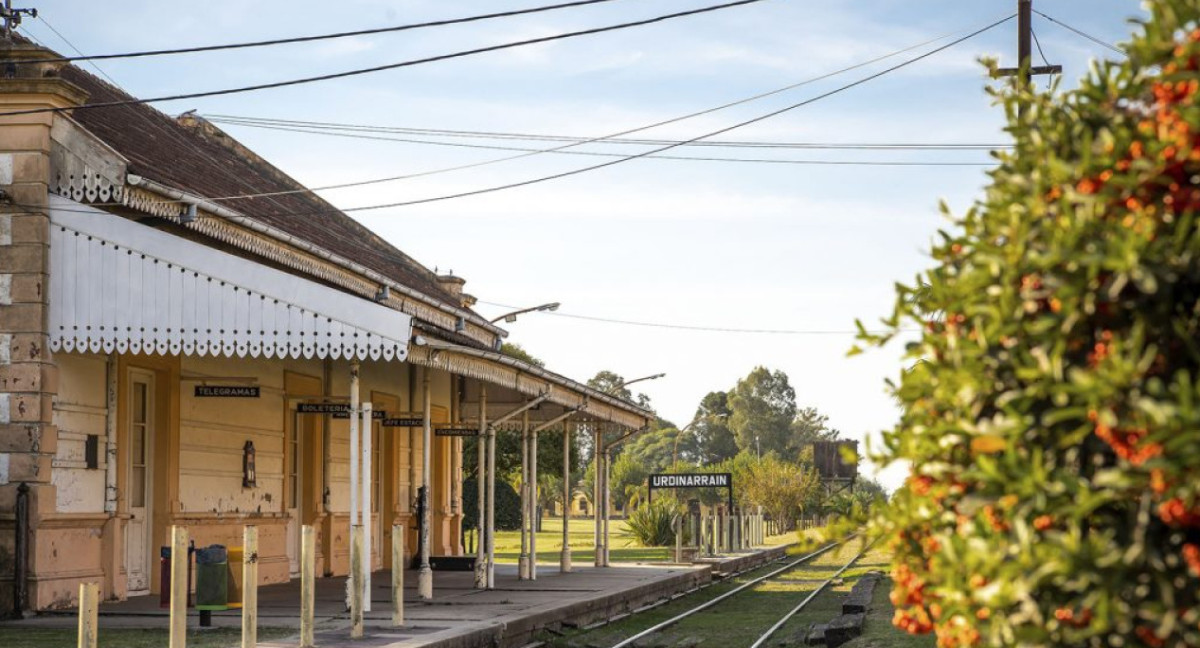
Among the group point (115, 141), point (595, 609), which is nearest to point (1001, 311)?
point (115, 141)

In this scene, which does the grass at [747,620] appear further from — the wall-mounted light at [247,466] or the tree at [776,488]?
the tree at [776,488]

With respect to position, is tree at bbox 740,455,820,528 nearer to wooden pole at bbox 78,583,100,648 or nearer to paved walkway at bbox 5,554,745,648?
paved walkway at bbox 5,554,745,648

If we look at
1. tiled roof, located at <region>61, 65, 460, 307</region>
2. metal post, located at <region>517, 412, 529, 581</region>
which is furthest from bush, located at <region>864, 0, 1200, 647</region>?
metal post, located at <region>517, 412, 529, 581</region>

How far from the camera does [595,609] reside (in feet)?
63.3

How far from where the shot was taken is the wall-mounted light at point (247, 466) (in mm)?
19188

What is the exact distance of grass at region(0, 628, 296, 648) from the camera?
1223cm

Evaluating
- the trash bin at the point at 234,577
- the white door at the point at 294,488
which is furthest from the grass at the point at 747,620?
the white door at the point at 294,488

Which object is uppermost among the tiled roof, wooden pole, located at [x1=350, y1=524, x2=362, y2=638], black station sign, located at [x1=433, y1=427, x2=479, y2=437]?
the tiled roof

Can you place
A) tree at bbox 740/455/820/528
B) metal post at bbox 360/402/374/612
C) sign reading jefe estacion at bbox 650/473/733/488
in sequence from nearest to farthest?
1. metal post at bbox 360/402/374/612
2. sign reading jefe estacion at bbox 650/473/733/488
3. tree at bbox 740/455/820/528

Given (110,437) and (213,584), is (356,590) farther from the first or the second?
(110,437)

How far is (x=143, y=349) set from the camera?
576 inches

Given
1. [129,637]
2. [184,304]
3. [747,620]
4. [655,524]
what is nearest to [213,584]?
[129,637]

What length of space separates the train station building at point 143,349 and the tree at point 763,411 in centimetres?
12428

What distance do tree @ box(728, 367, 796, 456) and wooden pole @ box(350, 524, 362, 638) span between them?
425ft
